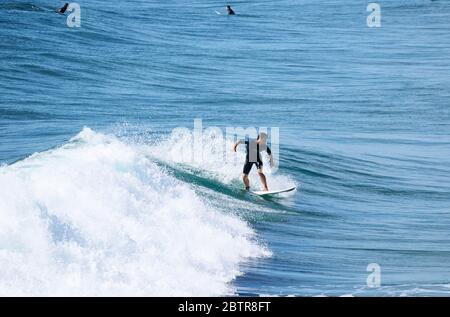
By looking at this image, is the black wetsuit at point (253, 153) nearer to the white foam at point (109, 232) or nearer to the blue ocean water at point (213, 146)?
the blue ocean water at point (213, 146)

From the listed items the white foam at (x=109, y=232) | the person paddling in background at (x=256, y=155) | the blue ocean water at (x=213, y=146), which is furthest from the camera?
the person paddling in background at (x=256, y=155)

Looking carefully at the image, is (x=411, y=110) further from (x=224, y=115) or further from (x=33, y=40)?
(x=33, y=40)

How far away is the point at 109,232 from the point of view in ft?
45.7

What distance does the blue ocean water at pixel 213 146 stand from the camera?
13.4 meters

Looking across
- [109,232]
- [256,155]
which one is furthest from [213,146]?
[109,232]

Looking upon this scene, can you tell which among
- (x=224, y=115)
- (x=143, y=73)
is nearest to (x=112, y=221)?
(x=224, y=115)

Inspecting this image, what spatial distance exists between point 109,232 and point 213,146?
11.3m

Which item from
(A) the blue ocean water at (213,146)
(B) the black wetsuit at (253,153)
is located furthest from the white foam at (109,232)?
(B) the black wetsuit at (253,153)

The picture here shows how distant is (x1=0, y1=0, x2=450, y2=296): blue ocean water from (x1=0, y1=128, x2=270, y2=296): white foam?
4 cm

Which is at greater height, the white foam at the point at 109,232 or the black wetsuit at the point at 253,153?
the black wetsuit at the point at 253,153

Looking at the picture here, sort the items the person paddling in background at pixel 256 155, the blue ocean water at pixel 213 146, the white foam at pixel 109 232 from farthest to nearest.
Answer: the person paddling in background at pixel 256 155 < the blue ocean water at pixel 213 146 < the white foam at pixel 109 232

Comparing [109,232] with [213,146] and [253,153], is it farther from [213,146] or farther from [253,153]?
[213,146]

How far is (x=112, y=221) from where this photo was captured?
14438mm

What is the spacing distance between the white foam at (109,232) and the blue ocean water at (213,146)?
0.04 metres
